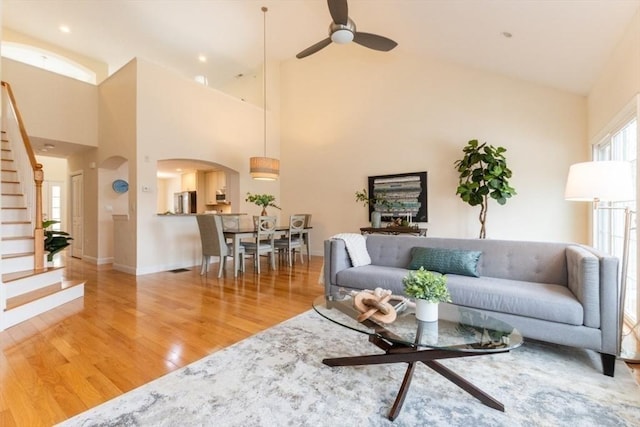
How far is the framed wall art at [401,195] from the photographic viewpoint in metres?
5.61

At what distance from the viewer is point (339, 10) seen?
10.6 ft

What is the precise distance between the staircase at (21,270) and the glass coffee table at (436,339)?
3030 millimetres

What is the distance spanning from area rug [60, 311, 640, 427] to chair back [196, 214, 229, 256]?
2674 millimetres

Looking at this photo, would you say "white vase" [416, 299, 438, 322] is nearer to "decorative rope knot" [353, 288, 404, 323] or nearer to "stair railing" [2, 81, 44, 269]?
"decorative rope knot" [353, 288, 404, 323]

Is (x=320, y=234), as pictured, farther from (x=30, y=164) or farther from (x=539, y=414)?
(x=539, y=414)

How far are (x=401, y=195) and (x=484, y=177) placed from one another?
156cm

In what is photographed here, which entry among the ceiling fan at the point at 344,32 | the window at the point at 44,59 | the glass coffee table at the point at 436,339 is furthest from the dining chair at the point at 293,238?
the window at the point at 44,59

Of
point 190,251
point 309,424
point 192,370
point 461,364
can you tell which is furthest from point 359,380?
point 190,251

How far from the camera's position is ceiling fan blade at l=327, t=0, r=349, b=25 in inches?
124

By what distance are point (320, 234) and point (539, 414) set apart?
217 inches

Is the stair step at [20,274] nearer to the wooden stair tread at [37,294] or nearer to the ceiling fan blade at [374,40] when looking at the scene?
the wooden stair tread at [37,294]

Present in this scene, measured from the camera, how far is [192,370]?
6.53 feet

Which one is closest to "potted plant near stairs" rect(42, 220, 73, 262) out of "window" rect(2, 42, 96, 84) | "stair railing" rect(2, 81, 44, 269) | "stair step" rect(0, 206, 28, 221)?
"stair railing" rect(2, 81, 44, 269)

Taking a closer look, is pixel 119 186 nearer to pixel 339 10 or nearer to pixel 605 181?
pixel 339 10
